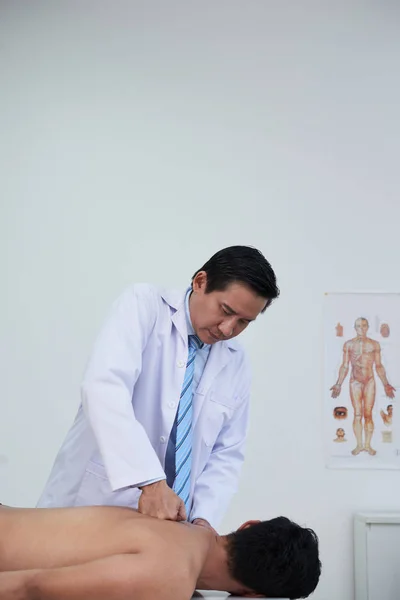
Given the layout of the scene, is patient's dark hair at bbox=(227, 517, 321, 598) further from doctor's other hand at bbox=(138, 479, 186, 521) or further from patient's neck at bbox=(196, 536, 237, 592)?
doctor's other hand at bbox=(138, 479, 186, 521)

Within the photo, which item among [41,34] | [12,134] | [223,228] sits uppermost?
[41,34]

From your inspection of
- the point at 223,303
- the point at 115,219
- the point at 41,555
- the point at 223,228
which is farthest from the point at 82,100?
the point at 41,555

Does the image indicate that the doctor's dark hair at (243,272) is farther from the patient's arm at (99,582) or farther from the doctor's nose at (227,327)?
the patient's arm at (99,582)

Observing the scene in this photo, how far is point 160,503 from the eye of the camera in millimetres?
1415

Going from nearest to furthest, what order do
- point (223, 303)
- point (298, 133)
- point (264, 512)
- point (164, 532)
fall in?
point (164, 532) < point (223, 303) < point (264, 512) < point (298, 133)

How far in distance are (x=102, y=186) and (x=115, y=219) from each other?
15cm

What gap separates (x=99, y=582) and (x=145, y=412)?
532mm

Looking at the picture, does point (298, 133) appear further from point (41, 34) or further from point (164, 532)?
point (164, 532)

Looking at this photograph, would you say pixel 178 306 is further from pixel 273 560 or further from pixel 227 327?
pixel 273 560

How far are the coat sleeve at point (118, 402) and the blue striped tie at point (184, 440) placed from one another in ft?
0.46

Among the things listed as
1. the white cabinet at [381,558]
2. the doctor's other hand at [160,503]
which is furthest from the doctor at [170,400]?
the white cabinet at [381,558]

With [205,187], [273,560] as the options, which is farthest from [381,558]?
[205,187]

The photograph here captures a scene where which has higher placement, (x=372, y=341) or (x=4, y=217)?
(x=4, y=217)

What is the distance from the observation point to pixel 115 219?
2971 millimetres
